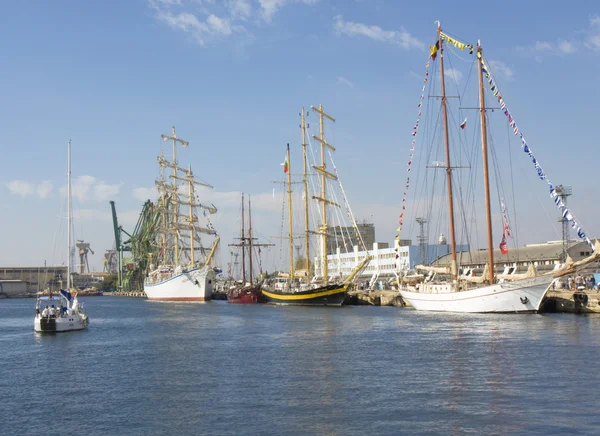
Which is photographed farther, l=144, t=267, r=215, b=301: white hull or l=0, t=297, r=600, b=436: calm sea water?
l=144, t=267, r=215, b=301: white hull

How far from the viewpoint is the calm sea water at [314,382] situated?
2334 cm

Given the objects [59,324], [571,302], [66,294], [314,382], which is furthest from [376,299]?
[314,382]

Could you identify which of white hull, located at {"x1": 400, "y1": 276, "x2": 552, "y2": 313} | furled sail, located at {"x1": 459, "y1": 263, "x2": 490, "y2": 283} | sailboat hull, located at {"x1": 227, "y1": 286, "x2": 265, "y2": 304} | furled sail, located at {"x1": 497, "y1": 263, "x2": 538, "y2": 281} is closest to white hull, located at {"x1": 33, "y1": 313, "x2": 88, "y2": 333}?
white hull, located at {"x1": 400, "y1": 276, "x2": 552, "y2": 313}

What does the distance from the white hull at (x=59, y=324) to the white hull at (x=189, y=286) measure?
230 ft

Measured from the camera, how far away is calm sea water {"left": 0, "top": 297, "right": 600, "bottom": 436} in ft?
76.6

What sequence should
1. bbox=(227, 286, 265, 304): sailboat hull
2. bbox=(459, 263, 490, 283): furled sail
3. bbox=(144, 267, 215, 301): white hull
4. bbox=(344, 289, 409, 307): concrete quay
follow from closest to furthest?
bbox=(459, 263, 490, 283): furled sail → bbox=(344, 289, 409, 307): concrete quay → bbox=(227, 286, 265, 304): sailboat hull → bbox=(144, 267, 215, 301): white hull

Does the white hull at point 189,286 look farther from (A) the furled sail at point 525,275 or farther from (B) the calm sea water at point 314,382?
(B) the calm sea water at point 314,382

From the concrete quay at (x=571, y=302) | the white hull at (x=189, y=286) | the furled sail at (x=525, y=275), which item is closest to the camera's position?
the furled sail at (x=525, y=275)

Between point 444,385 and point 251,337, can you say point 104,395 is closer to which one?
point 444,385

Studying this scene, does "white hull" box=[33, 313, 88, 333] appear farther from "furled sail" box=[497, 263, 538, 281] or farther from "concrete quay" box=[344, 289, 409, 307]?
"concrete quay" box=[344, 289, 409, 307]

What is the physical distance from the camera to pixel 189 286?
130 m

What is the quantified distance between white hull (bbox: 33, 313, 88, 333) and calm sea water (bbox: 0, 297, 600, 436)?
1.40 metres

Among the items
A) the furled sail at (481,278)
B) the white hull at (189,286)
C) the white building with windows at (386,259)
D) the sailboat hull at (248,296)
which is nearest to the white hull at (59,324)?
the furled sail at (481,278)

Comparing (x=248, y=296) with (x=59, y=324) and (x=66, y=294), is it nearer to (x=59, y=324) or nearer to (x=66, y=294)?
(x=59, y=324)
